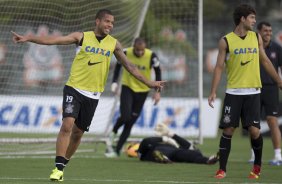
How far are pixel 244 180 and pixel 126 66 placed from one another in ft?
7.13

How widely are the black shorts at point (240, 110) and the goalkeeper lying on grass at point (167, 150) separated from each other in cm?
256

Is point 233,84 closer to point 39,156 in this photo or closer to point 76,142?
point 76,142

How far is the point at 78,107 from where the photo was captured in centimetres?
1077

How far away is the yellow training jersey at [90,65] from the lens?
1088 cm

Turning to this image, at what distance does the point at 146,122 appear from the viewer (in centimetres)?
2219

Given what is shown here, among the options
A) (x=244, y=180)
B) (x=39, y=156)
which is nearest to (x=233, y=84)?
(x=244, y=180)

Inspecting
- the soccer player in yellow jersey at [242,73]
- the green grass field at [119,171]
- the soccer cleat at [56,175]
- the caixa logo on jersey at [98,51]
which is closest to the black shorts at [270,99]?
the green grass field at [119,171]

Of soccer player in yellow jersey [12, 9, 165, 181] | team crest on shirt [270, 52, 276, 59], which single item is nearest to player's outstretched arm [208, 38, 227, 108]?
soccer player in yellow jersey [12, 9, 165, 181]

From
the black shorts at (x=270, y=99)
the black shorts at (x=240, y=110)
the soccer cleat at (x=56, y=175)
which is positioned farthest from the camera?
the black shorts at (x=270, y=99)

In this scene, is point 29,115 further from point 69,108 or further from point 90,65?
point 69,108

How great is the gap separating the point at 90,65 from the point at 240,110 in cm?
210

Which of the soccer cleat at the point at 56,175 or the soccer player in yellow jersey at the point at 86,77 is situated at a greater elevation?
the soccer player in yellow jersey at the point at 86,77

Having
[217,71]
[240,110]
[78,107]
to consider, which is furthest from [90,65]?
[240,110]

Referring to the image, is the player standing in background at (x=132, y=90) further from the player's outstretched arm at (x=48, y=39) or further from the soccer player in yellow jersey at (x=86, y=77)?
the player's outstretched arm at (x=48, y=39)
